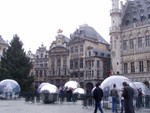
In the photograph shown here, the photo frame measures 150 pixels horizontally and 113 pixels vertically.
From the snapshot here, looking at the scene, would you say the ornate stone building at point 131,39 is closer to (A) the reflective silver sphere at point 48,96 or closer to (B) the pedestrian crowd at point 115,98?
(B) the pedestrian crowd at point 115,98

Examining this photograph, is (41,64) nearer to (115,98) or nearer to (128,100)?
(115,98)

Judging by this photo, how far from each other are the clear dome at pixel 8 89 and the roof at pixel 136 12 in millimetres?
30842

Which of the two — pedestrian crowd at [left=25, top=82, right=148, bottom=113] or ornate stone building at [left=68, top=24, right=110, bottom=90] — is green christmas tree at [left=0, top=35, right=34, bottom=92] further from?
pedestrian crowd at [left=25, top=82, right=148, bottom=113]

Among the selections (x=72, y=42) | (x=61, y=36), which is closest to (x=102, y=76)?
(x=72, y=42)

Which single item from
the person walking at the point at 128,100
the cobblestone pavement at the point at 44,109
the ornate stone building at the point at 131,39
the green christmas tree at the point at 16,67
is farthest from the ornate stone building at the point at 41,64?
the person walking at the point at 128,100

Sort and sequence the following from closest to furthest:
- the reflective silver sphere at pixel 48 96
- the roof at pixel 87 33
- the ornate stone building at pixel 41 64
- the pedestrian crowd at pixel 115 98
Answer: the pedestrian crowd at pixel 115 98 → the reflective silver sphere at pixel 48 96 → the roof at pixel 87 33 → the ornate stone building at pixel 41 64

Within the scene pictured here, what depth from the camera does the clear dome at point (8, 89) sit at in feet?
117

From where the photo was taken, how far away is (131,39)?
57.5 meters

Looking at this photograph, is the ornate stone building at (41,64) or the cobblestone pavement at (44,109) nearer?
the cobblestone pavement at (44,109)

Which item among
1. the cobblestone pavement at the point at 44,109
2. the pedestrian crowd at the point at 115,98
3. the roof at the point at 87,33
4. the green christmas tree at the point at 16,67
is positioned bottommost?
the cobblestone pavement at the point at 44,109

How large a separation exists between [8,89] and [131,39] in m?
30.1

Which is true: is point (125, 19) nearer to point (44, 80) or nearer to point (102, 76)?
point (102, 76)

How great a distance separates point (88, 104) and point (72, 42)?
4748 centimetres

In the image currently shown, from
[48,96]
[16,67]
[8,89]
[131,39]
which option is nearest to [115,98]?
[48,96]
